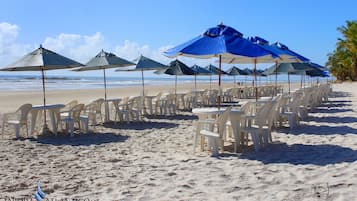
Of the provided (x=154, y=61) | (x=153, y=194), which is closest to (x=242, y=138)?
(x=153, y=194)

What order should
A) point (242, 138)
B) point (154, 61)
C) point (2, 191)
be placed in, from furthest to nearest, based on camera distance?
1. point (154, 61)
2. point (242, 138)
3. point (2, 191)

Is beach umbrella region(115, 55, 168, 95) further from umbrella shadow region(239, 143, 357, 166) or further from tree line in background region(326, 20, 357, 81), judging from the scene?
tree line in background region(326, 20, 357, 81)

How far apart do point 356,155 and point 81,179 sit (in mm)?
3690

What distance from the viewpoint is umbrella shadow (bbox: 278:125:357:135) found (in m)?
7.26

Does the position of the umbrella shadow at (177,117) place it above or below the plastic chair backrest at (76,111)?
below

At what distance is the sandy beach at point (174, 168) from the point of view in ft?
12.3

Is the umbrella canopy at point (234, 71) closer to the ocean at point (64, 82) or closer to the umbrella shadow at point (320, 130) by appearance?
the ocean at point (64, 82)

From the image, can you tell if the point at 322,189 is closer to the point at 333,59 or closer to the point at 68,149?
the point at 68,149

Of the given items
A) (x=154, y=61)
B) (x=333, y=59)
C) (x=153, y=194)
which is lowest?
(x=153, y=194)

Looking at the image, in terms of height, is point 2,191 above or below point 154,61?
below

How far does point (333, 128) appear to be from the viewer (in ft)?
25.6

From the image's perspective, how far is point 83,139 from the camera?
720cm

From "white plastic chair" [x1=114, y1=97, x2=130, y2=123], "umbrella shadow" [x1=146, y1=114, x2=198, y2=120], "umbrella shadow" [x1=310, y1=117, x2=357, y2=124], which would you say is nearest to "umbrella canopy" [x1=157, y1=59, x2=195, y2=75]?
"umbrella shadow" [x1=146, y1=114, x2=198, y2=120]

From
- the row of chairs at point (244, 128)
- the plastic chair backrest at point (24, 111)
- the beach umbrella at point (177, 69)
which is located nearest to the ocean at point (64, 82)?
the beach umbrella at point (177, 69)
